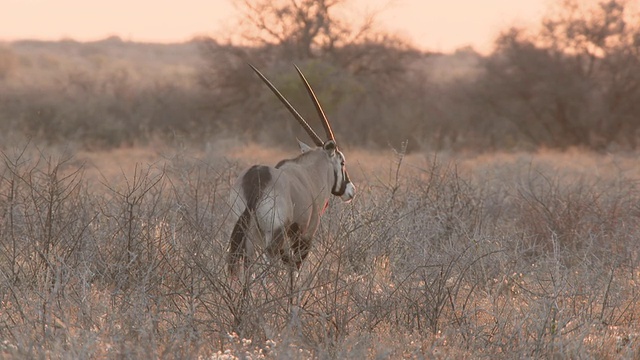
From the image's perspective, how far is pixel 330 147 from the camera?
6.61 meters

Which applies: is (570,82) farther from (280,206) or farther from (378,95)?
(280,206)

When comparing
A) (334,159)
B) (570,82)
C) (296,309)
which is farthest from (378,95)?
(296,309)

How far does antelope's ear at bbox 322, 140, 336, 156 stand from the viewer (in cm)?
658

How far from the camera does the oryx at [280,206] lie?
521 cm

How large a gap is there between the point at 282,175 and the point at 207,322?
128 cm

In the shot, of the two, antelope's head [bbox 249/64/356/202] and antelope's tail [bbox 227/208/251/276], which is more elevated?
antelope's head [bbox 249/64/356/202]

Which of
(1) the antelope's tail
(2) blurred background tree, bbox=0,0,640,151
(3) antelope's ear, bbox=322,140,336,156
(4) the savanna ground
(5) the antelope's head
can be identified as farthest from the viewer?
(2) blurred background tree, bbox=0,0,640,151

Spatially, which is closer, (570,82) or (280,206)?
(280,206)

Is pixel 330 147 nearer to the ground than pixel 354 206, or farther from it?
farther from it

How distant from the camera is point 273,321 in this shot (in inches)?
185

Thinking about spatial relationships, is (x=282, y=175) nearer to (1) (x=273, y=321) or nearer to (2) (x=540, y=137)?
(1) (x=273, y=321)

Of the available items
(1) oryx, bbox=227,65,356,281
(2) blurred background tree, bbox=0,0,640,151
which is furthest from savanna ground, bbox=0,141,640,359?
(2) blurred background tree, bbox=0,0,640,151

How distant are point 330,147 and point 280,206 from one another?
1229mm

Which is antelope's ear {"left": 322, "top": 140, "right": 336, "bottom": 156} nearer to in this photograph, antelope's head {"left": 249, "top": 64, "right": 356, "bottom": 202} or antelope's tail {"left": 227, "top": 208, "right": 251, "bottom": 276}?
antelope's head {"left": 249, "top": 64, "right": 356, "bottom": 202}
